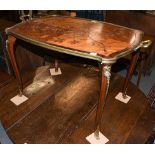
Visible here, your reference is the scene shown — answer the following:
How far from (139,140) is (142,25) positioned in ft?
6.70

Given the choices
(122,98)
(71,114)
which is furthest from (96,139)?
(122,98)

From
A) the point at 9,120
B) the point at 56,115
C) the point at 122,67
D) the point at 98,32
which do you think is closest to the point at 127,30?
the point at 98,32

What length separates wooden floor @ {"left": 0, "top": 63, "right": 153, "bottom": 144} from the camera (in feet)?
5.55

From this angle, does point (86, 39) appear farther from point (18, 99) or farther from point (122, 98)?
point (18, 99)

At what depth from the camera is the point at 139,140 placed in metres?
1.65

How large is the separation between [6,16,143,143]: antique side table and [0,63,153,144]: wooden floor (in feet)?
0.76

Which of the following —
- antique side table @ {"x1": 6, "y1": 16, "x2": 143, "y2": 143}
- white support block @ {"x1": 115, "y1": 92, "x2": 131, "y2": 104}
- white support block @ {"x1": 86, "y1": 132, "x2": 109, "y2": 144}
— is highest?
Answer: antique side table @ {"x1": 6, "y1": 16, "x2": 143, "y2": 143}

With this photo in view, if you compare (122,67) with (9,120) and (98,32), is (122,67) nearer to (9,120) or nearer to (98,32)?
(98,32)

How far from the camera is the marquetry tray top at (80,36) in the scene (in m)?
1.36

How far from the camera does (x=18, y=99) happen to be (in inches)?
80.6

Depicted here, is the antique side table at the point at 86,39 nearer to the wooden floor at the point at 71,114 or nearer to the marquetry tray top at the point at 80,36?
the marquetry tray top at the point at 80,36

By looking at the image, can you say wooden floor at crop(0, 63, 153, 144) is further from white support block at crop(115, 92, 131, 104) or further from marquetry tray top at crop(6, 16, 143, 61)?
marquetry tray top at crop(6, 16, 143, 61)

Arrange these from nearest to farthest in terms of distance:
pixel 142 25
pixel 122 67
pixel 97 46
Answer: pixel 97 46
pixel 142 25
pixel 122 67

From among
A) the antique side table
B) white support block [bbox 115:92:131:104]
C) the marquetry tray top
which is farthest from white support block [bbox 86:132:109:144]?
the marquetry tray top
